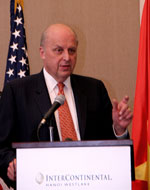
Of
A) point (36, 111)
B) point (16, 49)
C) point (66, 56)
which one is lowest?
point (36, 111)

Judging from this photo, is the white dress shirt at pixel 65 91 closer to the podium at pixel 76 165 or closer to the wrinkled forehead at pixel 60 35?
the wrinkled forehead at pixel 60 35

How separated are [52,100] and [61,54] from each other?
16.6 inches

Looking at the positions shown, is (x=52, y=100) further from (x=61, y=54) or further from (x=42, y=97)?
(x=61, y=54)

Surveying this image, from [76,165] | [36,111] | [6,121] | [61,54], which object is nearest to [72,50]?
[61,54]

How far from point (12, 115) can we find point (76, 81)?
75cm

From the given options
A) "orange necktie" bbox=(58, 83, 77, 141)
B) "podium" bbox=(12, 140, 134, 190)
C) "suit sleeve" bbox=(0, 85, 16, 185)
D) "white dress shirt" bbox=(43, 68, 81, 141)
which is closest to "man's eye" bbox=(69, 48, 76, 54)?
"white dress shirt" bbox=(43, 68, 81, 141)

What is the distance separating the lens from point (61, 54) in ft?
10.4

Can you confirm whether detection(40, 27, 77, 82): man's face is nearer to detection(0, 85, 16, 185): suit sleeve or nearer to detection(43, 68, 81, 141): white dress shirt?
detection(43, 68, 81, 141): white dress shirt

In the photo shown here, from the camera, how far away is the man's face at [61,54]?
315 centimetres

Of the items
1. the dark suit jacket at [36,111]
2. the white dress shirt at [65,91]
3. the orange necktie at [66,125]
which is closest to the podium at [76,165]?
the dark suit jacket at [36,111]

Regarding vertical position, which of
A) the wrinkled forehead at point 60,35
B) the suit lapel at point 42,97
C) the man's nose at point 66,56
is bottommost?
the suit lapel at point 42,97

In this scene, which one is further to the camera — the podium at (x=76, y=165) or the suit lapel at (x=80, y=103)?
the suit lapel at (x=80, y=103)

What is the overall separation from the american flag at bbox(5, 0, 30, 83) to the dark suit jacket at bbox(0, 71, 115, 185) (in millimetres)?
1294

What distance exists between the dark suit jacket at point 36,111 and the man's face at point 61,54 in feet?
0.55
